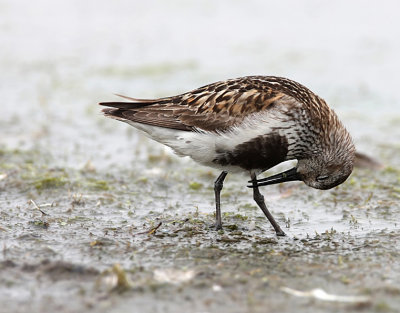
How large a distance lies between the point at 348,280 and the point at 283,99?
6.87 ft

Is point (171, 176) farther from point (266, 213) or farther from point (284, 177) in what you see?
point (284, 177)

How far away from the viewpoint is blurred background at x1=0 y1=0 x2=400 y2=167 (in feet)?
39.4

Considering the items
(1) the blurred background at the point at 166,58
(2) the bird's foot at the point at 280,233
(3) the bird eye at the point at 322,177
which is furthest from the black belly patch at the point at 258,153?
(1) the blurred background at the point at 166,58

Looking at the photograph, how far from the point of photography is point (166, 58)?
51.4 ft

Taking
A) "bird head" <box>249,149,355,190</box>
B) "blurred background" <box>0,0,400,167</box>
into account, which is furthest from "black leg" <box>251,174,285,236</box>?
"blurred background" <box>0,0,400,167</box>

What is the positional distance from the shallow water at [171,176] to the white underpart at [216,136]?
2.67 ft

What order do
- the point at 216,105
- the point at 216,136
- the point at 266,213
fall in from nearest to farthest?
the point at 216,136
the point at 216,105
the point at 266,213

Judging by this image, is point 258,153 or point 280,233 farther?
point 280,233

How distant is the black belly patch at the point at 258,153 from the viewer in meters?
6.97

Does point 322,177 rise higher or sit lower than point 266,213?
higher

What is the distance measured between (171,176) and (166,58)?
6628 mm

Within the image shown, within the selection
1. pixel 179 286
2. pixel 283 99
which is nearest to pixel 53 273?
pixel 179 286

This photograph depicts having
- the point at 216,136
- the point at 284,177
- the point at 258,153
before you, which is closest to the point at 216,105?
the point at 216,136

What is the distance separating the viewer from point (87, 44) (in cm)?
1636
